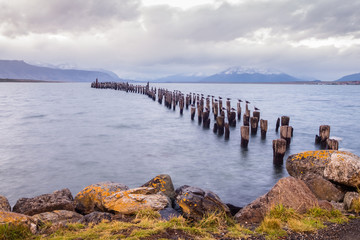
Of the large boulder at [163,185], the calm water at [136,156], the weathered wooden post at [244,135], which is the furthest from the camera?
the weathered wooden post at [244,135]

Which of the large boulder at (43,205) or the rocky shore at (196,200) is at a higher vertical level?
the rocky shore at (196,200)

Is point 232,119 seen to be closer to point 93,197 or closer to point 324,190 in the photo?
point 324,190

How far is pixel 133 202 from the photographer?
712 centimetres

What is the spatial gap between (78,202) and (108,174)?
5.44m

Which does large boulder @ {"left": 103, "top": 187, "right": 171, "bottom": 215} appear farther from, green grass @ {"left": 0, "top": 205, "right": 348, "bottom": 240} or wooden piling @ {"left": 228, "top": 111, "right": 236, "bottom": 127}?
wooden piling @ {"left": 228, "top": 111, "right": 236, "bottom": 127}

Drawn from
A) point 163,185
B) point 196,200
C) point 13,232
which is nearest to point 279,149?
point 163,185

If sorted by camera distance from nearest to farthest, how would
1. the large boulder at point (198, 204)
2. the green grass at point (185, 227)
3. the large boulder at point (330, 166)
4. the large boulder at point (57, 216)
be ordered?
the green grass at point (185, 227) → the large boulder at point (198, 204) → the large boulder at point (57, 216) → the large boulder at point (330, 166)

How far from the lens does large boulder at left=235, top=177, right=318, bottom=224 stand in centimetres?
697

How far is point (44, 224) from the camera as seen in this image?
6.14m

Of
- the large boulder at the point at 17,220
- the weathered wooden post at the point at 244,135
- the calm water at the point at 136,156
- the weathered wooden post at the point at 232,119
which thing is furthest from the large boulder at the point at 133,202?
the weathered wooden post at the point at 232,119

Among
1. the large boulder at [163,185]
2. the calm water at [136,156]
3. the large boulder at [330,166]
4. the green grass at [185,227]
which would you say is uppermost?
the large boulder at [330,166]

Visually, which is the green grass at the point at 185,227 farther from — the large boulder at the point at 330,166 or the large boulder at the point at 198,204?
the large boulder at the point at 330,166

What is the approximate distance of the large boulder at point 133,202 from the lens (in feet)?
22.9

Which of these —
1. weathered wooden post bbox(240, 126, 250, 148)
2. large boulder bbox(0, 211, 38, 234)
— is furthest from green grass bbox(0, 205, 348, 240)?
weathered wooden post bbox(240, 126, 250, 148)
